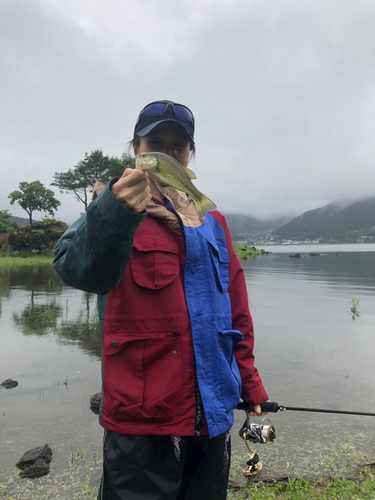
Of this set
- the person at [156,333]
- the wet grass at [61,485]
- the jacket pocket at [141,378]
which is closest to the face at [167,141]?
the person at [156,333]

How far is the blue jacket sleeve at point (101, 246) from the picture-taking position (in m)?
1.64

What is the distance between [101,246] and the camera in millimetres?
1656

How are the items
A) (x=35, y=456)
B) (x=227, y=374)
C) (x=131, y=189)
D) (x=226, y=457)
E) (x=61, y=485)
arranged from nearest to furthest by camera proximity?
1. (x=131, y=189)
2. (x=227, y=374)
3. (x=226, y=457)
4. (x=61, y=485)
5. (x=35, y=456)

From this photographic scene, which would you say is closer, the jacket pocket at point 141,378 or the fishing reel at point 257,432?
the jacket pocket at point 141,378

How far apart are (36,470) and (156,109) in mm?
4182

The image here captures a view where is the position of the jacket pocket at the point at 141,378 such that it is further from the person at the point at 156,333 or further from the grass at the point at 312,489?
the grass at the point at 312,489

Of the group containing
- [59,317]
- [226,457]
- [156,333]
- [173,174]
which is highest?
[173,174]

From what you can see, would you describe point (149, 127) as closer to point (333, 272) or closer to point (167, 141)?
point (167, 141)

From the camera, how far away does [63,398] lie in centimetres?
579

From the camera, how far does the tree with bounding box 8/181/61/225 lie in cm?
5644

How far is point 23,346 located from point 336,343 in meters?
8.37

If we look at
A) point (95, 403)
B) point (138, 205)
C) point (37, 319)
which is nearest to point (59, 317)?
point (37, 319)

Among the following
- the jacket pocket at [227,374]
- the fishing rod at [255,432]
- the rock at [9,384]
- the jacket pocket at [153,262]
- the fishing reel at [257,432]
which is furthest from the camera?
the rock at [9,384]

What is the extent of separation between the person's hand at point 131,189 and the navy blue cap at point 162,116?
741mm
